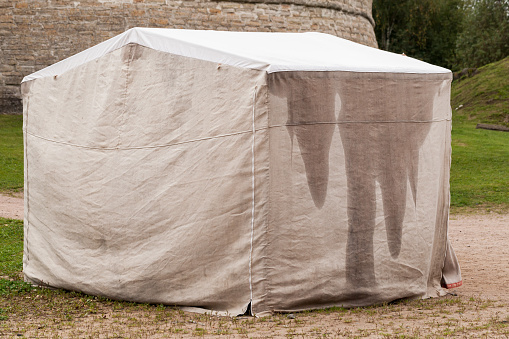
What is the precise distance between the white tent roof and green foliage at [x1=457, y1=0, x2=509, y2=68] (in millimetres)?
30756

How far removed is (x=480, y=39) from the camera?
35.4 meters

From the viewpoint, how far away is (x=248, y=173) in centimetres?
469

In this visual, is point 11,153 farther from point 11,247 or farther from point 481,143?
point 481,143

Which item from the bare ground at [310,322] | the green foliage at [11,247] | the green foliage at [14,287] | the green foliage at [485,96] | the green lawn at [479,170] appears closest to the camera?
the bare ground at [310,322]

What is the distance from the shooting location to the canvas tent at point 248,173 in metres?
4.71

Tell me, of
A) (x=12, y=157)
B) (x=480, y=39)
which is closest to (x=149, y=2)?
(x=12, y=157)

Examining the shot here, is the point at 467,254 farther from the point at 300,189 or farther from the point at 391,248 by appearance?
the point at 300,189

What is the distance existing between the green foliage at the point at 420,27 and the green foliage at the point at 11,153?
23225 millimetres

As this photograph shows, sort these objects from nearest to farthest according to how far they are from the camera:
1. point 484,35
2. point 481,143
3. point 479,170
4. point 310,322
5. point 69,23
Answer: point 310,322
point 479,170
point 481,143
point 69,23
point 484,35

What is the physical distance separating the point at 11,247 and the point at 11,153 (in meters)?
7.31

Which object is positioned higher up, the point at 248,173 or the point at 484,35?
the point at 484,35

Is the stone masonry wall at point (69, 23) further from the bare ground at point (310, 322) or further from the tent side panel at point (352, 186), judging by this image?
the tent side panel at point (352, 186)

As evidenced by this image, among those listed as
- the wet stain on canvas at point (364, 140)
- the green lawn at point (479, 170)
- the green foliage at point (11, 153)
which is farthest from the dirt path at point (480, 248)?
the wet stain on canvas at point (364, 140)

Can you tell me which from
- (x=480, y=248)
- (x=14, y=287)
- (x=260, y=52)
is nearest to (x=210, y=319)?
(x=260, y=52)
